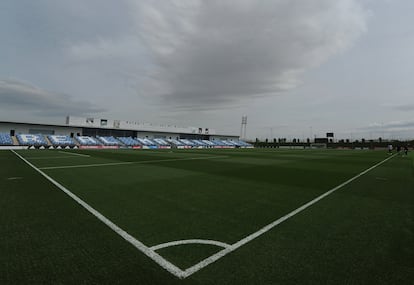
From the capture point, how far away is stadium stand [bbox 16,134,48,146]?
147 ft

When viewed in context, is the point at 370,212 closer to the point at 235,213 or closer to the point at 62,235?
the point at 235,213

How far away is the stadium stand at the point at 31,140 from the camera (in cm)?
4494

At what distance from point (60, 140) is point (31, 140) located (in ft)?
17.6

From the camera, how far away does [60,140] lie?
165 feet

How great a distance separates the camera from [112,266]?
2730 millimetres

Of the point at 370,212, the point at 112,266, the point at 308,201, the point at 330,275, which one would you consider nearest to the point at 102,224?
the point at 112,266

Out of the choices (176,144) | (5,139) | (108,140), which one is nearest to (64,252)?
(5,139)

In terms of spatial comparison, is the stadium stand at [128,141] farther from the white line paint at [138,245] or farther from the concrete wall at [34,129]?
the white line paint at [138,245]

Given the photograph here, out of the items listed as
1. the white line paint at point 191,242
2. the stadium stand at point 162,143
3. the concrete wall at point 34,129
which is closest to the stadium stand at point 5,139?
the concrete wall at point 34,129

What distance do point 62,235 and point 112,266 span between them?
1.61m

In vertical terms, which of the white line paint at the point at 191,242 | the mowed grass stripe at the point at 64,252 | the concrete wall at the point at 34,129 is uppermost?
the concrete wall at the point at 34,129

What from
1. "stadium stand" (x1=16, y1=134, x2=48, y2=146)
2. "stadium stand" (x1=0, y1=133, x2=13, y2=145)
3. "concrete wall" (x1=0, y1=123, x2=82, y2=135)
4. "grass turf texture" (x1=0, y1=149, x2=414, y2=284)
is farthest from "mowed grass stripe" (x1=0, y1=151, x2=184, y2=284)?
"concrete wall" (x1=0, y1=123, x2=82, y2=135)

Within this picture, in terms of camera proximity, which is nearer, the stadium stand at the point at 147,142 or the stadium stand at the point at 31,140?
the stadium stand at the point at 31,140

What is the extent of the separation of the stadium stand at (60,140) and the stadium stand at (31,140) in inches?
65.0
